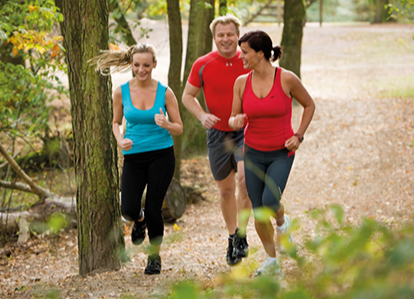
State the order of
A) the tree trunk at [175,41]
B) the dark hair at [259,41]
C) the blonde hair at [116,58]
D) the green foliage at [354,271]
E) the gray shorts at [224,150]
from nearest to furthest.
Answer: the green foliage at [354,271], the dark hair at [259,41], the blonde hair at [116,58], the gray shorts at [224,150], the tree trunk at [175,41]

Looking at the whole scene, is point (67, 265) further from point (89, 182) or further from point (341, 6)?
point (341, 6)

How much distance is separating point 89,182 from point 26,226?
3230 mm

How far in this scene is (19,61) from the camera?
13055 millimetres

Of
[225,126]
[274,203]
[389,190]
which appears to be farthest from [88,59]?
[389,190]

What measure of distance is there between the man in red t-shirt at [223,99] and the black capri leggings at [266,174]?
16.7 inches

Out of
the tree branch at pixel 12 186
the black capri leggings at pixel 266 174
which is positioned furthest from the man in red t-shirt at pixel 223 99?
the tree branch at pixel 12 186

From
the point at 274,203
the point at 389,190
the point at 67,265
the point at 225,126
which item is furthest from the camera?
the point at 389,190

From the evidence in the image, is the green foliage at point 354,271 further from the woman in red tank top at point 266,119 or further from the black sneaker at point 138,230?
the black sneaker at point 138,230

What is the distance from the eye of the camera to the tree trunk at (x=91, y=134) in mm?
4500

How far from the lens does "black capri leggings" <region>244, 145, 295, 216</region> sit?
13.4 ft

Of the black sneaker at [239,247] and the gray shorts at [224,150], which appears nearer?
the black sneaker at [239,247]

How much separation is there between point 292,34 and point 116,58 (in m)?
10.2

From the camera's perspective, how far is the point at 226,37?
4719 mm

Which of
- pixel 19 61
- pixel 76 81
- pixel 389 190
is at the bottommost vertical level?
pixel 389 190
